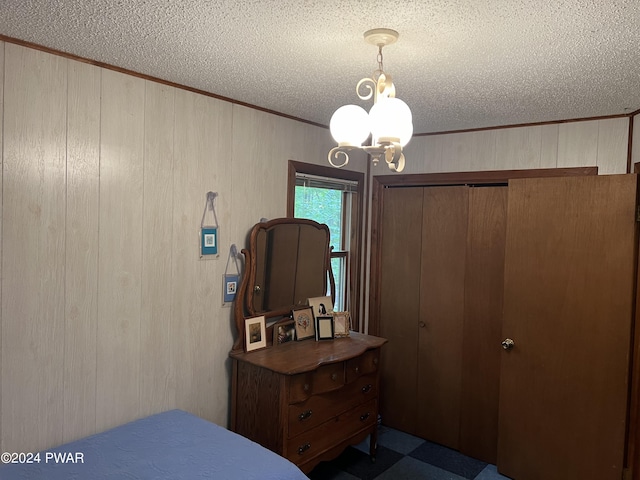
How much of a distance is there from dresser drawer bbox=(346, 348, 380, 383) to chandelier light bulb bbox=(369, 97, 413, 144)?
1.62 metres

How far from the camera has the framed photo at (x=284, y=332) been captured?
2.93m

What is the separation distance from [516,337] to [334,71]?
2019 millimetres

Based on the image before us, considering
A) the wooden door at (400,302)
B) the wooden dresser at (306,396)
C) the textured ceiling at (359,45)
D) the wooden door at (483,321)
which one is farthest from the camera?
the wooden door at (400,302)

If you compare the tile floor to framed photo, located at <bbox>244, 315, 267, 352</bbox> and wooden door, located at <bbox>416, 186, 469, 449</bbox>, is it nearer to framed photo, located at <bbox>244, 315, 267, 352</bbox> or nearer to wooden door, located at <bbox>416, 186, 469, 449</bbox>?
wooden door, located at <bbox>416, 186, 469, 449</bbox>

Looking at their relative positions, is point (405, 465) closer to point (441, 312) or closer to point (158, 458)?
point (441, 312)

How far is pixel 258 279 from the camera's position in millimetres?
2871

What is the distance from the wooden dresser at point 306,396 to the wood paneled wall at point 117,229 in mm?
245

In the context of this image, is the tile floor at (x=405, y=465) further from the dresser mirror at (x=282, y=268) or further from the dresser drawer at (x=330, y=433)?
the dresser mirror at (x=282, y=268)

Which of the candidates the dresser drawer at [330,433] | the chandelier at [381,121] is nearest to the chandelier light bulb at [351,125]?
the chandelier at [381,121]

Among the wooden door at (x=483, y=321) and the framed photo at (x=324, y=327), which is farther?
the wooden door at (x=483, y=321)

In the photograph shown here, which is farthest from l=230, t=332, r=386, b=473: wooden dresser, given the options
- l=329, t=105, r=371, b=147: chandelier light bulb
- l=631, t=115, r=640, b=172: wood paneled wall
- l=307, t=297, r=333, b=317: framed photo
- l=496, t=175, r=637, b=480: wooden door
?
l=631, t=115, r=640, b=172: wood paneled wall

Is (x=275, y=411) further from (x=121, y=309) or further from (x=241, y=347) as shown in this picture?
(x=121, y=309)

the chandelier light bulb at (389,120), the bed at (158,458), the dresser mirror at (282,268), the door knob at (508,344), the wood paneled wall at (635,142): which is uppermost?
the wood paneled wall at (635,142)

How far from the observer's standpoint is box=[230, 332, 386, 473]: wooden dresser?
249cm
